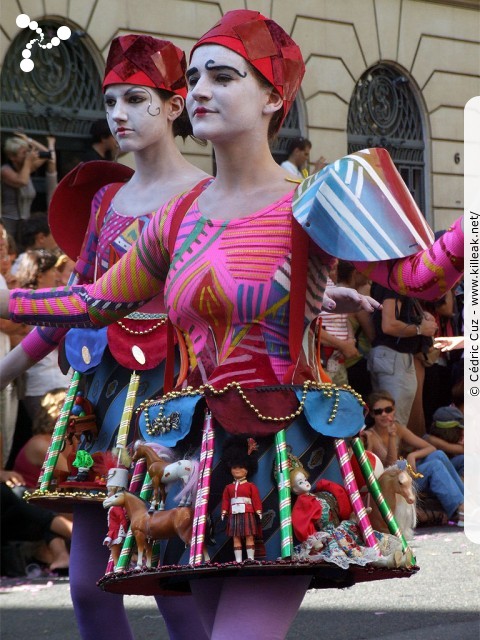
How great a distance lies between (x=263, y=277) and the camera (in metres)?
3.57

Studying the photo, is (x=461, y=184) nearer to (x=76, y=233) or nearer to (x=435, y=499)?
(x=435, y=499)

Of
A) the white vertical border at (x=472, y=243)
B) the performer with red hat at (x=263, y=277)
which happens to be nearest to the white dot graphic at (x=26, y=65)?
the white vertical border at (x=472, y=243)

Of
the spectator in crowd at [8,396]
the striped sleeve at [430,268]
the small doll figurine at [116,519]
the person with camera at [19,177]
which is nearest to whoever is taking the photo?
the striped sleeve at [430,268]

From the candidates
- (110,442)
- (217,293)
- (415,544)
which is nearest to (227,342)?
(217,293)

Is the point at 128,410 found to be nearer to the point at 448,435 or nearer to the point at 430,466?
the point at 430,466

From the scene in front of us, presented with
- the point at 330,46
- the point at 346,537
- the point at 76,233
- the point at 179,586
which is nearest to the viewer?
the point at 346,537

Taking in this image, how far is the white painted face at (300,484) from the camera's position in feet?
11.3

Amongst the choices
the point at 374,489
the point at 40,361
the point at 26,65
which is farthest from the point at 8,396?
the point at 374,489

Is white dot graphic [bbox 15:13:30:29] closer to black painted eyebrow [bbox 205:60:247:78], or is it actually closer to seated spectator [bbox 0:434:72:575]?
seated spectator [bbox 0:434:72:575]

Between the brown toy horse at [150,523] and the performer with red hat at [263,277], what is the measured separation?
0.23ft

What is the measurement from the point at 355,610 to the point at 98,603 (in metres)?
2.78

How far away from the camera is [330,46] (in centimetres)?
1582

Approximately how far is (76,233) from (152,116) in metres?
0.61

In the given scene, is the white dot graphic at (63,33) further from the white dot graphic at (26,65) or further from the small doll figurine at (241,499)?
the small doll figurine at (241,499)
